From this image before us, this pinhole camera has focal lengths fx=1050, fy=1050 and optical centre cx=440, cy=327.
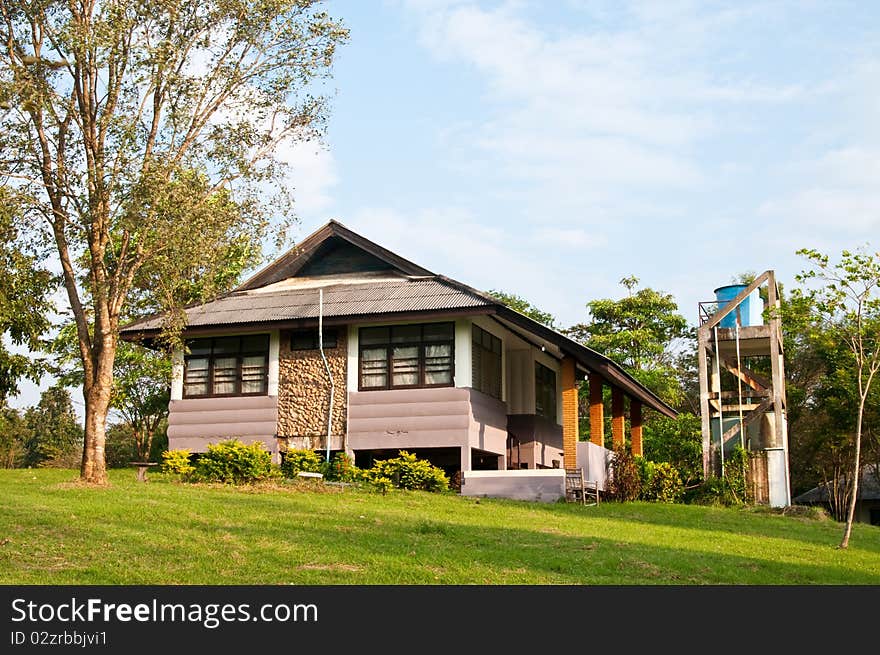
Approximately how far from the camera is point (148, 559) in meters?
12.0

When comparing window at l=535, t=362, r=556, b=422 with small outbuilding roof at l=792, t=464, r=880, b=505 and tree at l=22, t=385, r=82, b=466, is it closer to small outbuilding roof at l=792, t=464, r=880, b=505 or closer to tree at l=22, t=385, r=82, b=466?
small outbuilding roof at l=792, t=464, r=880, b=505

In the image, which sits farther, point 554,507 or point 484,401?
point 484,401

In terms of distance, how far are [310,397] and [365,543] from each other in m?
11.9

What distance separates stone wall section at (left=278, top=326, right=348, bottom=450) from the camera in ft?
81.9

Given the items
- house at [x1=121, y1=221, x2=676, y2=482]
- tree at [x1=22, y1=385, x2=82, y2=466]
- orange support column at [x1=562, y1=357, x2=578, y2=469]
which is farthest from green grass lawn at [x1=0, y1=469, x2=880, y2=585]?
tree at [x1=22, y1=385, x2=82, y2=466]

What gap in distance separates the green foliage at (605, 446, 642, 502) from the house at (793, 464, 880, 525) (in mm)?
19206

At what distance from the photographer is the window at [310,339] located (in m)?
25.4

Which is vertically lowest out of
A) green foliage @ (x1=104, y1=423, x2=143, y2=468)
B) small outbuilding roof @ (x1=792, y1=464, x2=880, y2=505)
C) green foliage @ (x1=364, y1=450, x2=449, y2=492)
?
small outbuilding roof @ (x1=792, y1=464, x2=880, y2=505)

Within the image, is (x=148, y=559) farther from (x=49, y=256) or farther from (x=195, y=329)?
(x=195, y=329)

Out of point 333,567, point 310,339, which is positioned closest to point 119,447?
point 310,339

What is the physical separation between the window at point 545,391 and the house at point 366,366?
0.55 metres

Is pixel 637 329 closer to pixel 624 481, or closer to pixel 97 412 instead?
pixel 624 481
